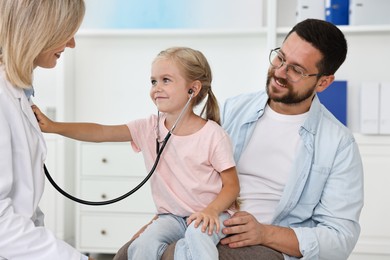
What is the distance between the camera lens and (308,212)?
6.41 feet

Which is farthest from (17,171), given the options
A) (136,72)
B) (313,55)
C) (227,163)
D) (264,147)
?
(136,72)

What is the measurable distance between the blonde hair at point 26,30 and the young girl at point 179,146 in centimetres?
38

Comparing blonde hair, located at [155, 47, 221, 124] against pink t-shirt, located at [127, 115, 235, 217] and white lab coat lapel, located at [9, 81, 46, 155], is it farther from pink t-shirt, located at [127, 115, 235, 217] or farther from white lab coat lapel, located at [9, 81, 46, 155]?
white lab coat lapel, located at [9, 81, 46, 155]

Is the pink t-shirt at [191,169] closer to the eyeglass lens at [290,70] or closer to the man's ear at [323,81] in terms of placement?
the eyeglass lens at [290,70]

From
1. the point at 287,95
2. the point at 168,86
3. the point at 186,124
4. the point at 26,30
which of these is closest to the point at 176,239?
the point at 186,124

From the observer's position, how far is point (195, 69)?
1819 mm

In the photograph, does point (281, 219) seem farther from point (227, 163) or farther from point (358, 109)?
point (358, 109)

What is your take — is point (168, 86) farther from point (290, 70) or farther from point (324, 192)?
point (324, 192)

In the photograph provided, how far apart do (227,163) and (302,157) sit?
31 cm

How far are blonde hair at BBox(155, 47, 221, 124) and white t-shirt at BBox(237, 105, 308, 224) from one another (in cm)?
22

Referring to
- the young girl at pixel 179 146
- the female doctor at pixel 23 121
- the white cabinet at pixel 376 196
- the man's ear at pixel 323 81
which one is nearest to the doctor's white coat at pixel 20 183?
the female doctor at pixel 23 121

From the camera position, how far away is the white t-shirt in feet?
6.55

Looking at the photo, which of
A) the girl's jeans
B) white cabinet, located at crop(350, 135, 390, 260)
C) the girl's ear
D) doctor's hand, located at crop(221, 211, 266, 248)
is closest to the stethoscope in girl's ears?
the girl's ear

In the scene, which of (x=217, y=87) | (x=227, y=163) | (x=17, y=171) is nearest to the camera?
(x=17, y=171)
